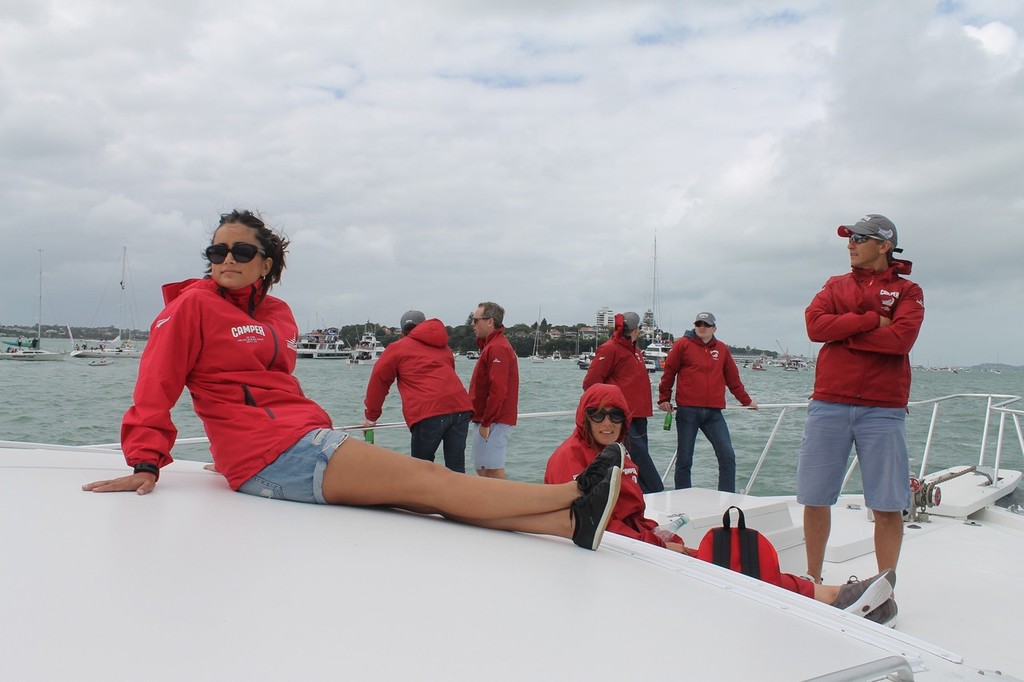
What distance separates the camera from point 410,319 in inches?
208

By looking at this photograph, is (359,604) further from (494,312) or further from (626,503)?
(494,312)

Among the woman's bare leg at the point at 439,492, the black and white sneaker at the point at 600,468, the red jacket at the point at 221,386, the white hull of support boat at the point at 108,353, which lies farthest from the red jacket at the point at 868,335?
the white hull of support boat at the point at 108,353

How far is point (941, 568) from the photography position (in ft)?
12.4

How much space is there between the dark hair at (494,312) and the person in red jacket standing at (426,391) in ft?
1.38

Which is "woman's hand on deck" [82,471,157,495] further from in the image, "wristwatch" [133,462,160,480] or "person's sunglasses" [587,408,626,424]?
"person's sunglasses" [587,408,626,424]

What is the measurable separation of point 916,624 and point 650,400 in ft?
9.13

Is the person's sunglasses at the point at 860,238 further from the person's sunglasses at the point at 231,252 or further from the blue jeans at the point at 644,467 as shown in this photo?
the blue jeans at the point at 644,467

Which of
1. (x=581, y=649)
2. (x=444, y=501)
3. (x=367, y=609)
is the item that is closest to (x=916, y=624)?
(x=444, y=501)

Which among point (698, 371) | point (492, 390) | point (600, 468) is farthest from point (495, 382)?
point (600, 468)

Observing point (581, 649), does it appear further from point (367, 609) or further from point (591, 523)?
point (591, 523)

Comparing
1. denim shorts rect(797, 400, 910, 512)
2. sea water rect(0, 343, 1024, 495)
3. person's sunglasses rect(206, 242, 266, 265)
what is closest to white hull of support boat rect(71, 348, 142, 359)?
sea water rect(0, 343, 1024, 495)

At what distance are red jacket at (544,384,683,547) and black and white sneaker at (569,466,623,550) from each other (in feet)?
2.95

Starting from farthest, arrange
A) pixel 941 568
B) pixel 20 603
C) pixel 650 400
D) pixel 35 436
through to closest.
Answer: pixel 35 436 < pixel 650 400 < pixel 941 568 < pixel 20 603

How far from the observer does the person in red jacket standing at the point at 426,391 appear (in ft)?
16.0
